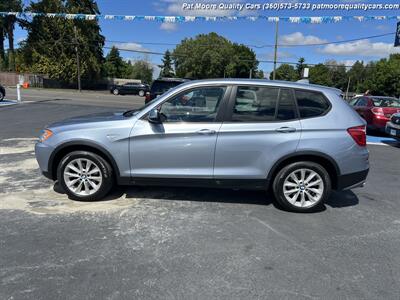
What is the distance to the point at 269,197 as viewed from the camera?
568 centimetres

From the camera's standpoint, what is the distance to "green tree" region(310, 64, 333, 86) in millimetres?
109250

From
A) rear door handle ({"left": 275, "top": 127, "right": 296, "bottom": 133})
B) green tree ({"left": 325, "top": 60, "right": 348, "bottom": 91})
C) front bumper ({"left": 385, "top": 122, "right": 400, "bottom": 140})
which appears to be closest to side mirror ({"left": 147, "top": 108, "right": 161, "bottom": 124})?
rear door handle ({"left": 275, "top": 127, "right": 296, "bottom": 133})

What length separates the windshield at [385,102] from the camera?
13109 millimetres

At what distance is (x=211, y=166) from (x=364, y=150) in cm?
205

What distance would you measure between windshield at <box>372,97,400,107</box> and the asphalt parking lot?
8.12 metres

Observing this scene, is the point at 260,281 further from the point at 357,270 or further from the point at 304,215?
the point at 304,215

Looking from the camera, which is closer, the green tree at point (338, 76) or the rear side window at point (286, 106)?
the rear side window at point (286, 106)

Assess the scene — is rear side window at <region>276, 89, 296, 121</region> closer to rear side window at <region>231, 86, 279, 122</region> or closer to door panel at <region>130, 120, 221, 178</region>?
rear side window at <region>231, 86, 279, 122</region>

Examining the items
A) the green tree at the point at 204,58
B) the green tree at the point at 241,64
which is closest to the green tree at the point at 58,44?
the green tree at the point at 204,58

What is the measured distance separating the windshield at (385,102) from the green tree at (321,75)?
100088mm

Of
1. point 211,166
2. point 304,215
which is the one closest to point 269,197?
point 304,215

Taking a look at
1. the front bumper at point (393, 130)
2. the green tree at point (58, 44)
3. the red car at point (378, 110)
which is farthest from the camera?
the green tree at point (58, 44)

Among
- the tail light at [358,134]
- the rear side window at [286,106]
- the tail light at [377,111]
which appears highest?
the rear side window at [286,106]

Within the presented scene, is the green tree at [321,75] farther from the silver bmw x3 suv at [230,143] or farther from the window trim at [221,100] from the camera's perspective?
the window trim at [221,100]
